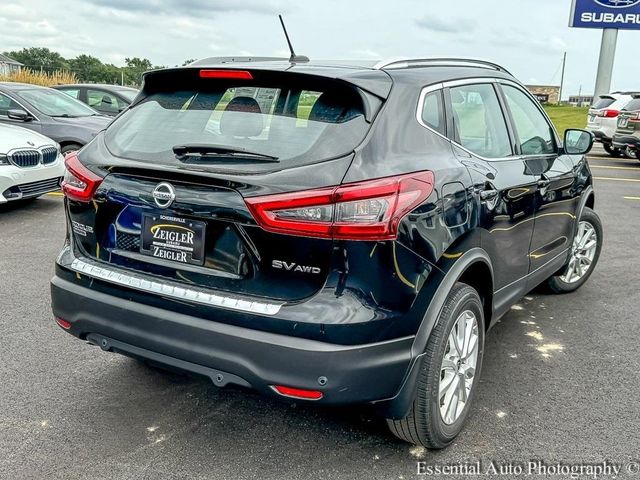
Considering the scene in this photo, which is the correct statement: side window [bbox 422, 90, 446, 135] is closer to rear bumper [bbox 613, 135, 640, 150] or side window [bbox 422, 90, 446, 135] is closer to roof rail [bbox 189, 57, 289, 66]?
roof rail [bbox 189, 57, 289, 66]

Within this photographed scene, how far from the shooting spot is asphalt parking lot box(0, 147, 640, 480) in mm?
2658

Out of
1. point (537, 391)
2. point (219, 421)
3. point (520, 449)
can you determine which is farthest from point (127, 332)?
point (537, 391)

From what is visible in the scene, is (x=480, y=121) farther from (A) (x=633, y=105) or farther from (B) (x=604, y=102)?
(B) (x=604, y=102)

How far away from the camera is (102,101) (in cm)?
1313

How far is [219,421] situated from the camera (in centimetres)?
299

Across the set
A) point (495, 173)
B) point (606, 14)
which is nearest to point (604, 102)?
point (606, 14)

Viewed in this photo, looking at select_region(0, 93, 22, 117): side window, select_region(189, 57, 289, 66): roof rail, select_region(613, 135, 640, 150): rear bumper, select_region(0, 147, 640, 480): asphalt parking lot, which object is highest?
select_region(189, 57, 289, 66): roof rail

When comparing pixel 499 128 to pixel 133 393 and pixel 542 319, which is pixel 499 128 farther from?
pixel 133 393

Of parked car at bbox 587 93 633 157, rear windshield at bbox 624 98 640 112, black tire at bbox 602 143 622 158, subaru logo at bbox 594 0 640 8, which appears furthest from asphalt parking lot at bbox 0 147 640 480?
subaru logo at bbox 594 0 640 8

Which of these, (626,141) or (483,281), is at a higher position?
(626,141)

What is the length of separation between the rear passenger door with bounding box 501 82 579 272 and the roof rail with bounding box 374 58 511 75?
0.16 metres

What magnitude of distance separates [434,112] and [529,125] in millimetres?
1438

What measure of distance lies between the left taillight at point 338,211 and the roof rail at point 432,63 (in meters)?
0.73

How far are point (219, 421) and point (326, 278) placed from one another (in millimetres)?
1185
